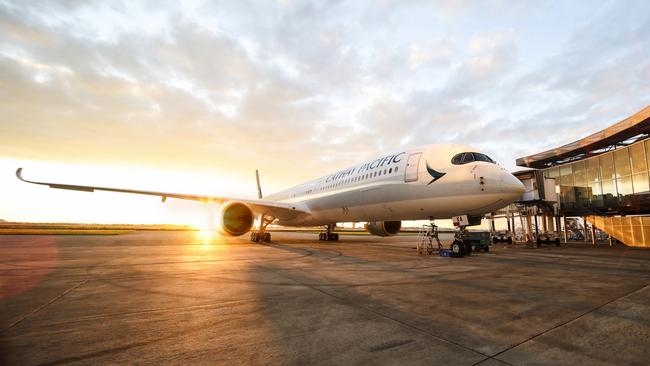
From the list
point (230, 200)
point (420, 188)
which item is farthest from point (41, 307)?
point (230, 200)

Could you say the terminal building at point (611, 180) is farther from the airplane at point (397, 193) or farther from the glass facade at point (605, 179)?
the airplane at point (397, 193)

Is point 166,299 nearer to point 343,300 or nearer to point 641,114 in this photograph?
point 343,300

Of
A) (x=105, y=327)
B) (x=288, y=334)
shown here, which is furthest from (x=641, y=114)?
(x=105, y=327)

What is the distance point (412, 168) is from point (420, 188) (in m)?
1.00

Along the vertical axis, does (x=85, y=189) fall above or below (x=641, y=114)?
below

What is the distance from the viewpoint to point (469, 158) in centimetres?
1105

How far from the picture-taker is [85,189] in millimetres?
15039

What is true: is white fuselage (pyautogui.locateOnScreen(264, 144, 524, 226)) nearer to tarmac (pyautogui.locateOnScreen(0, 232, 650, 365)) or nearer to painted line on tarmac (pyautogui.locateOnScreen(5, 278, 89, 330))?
tarmac (pyautogui.locateOnScreen(0, 232, 650, 365))

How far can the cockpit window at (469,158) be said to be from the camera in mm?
11008

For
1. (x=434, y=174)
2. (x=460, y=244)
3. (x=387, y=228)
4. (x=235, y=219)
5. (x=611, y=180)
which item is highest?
(x=611, y=180)

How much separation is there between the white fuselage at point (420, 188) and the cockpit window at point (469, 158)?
0.10 meters

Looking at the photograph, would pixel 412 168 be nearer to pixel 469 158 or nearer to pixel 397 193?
pixel 397 193

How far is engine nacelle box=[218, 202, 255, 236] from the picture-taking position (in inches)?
618

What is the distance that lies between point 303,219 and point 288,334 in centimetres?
1781
